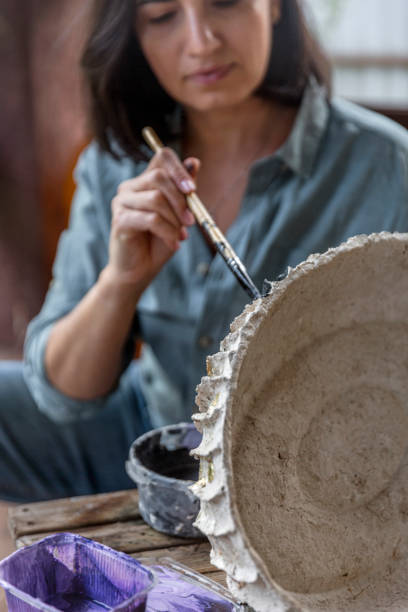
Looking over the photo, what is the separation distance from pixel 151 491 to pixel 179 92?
0.42m

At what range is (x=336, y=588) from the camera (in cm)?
42

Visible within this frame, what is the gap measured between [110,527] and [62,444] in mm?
413

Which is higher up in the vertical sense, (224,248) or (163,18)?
(163,18)

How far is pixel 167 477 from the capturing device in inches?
22.0

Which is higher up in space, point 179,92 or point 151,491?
point 179,92

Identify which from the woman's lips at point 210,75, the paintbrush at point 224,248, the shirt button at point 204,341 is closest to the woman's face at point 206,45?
the woman's lips at point 210,75

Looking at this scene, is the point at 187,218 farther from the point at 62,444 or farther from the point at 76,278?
the point at 62,444

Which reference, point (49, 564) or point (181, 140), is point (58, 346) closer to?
→ point (181, 140)

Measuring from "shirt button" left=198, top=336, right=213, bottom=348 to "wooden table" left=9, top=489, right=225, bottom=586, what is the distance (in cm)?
25

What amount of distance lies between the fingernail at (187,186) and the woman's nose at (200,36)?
0.14m

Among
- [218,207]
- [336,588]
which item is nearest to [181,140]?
[218,207]

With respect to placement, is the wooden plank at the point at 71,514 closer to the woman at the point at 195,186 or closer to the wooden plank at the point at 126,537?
the wooden plank at the point at 126,537

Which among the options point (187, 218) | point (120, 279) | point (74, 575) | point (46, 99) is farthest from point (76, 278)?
point (46, 99)

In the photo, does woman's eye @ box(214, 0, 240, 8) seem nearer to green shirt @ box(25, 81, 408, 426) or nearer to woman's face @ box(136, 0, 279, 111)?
woman's face @ box(136, 0, 279, 111)
